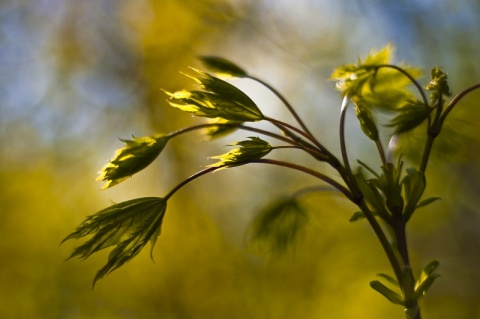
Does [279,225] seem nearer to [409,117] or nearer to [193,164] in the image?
[409,117]

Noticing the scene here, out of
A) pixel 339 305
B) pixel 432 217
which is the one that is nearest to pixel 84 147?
pixel 339 305

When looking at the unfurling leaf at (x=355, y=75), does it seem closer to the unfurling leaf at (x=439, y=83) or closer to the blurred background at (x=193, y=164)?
the unfurling leaf at (x=439, y=83)

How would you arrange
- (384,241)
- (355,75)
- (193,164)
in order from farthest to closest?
(193,164)
(355,75)
(384,241)

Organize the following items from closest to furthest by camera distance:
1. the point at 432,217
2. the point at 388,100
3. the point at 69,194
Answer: the point at 388,100
the point at 69,194
the point at 432,217

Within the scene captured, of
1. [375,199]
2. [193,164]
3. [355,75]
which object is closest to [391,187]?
[375,199]

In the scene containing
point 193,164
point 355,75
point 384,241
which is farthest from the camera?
point 193,164

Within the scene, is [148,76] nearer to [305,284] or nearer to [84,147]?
[84,147]

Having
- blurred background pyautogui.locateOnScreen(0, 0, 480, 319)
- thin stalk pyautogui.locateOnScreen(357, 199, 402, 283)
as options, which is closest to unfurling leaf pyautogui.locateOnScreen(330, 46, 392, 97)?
thin stalk pyautogui.locateOnScreen(357, 199, 402, 283)
